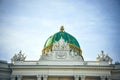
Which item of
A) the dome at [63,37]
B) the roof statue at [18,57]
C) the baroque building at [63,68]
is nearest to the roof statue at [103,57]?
the baroque building at [63,68]

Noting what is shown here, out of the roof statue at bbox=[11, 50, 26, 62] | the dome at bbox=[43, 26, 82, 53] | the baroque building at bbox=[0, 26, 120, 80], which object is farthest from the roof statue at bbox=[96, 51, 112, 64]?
the roof statue at bbox=[11, 50, 26, 62]

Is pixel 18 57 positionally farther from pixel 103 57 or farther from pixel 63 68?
pixel 103 57

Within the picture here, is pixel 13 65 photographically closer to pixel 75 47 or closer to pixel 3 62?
pixel 3 62

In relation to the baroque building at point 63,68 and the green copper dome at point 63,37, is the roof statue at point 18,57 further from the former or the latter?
the green copper dome at point 63,37

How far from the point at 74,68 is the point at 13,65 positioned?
7.54 m

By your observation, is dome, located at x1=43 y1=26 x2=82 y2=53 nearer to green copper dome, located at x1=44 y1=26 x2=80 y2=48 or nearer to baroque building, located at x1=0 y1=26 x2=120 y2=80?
green copper dome, located at x1=44 y1=26 x2=80 y2=48

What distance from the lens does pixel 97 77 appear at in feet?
79.3

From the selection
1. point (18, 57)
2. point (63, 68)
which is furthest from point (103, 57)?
point (18, 57)

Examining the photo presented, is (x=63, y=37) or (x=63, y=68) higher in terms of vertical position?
(x=63, y=37)

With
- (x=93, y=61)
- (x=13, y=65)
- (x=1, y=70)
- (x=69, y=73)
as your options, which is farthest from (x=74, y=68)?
(x=1, y=70)

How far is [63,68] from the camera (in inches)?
945

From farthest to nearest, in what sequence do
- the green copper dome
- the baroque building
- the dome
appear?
the green copper dome → the dome → the baroque building

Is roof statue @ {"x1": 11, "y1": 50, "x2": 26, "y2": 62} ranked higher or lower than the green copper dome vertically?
lower

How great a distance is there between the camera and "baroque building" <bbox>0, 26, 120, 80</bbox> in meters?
23.8
